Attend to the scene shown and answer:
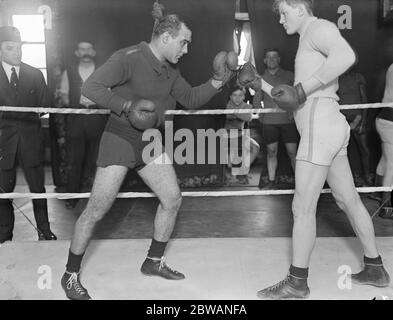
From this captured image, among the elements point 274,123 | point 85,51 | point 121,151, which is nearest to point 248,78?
point 121,151

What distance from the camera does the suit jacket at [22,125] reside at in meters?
2.89

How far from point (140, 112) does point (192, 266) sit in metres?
0.83

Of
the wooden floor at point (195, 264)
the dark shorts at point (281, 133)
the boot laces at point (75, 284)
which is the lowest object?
the wooden floor at point (195, 264)

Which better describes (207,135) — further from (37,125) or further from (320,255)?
(320,255)

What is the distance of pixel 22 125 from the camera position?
9.57 ft

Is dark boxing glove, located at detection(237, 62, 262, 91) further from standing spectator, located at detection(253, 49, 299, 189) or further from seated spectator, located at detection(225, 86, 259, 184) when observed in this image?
seated spectator, located at detection(225, 86, 259, 184)

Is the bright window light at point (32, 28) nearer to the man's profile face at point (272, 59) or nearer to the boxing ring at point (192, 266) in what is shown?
the man's profile face at point (272, 59)

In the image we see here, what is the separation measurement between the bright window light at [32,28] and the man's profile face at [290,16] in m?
5.02

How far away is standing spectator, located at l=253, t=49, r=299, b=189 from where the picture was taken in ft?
14.4

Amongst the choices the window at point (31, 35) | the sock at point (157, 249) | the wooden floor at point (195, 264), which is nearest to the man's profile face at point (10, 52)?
the wooden floor at point (195, 264)

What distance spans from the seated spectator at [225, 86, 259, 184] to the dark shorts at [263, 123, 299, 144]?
25cm

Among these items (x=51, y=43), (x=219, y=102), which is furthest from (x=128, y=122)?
(x=51, y=43)

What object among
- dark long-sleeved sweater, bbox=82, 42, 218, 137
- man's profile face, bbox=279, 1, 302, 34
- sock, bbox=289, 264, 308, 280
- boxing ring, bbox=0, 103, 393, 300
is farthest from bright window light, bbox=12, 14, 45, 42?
sock, bbox=289, 264, 308, 280
